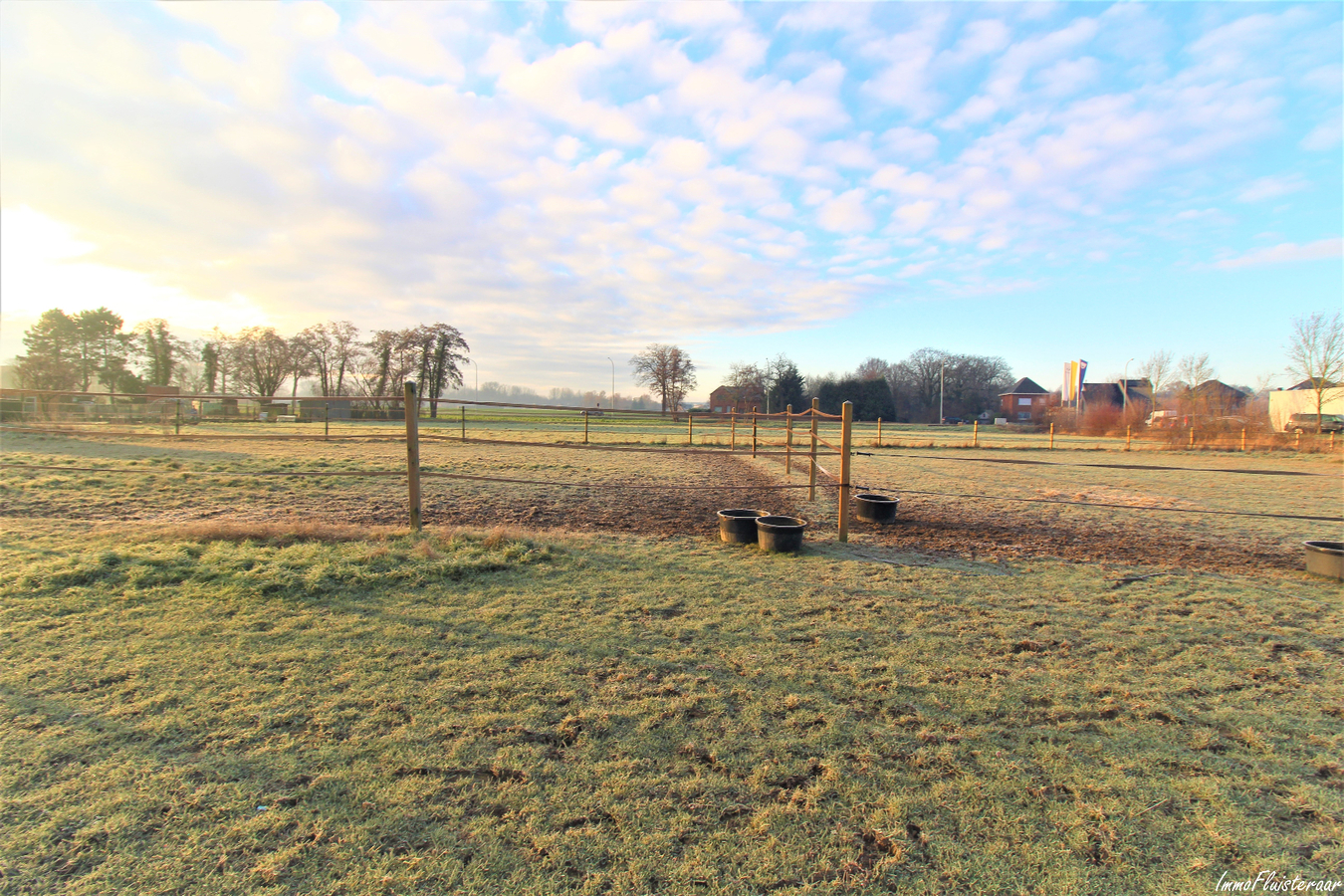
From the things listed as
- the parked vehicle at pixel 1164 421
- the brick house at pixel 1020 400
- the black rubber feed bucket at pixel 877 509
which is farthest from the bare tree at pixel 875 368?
the black rubber feed bucket at pixel 877 509

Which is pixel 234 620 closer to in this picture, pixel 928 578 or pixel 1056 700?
pixel 1056 700

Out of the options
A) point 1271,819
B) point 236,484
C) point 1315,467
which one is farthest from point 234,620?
point 1315,467

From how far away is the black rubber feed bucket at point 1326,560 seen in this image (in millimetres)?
4727

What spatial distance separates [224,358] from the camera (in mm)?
43188

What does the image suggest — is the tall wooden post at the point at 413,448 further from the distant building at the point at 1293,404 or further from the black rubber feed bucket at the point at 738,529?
the distant building at the point at 1293,404

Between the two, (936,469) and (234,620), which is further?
(936,469)

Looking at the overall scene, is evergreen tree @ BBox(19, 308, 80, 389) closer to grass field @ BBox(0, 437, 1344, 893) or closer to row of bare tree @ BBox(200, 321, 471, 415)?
row of bare tree @ BBox(200, 321, 471, 415)

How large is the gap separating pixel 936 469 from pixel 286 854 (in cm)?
1376

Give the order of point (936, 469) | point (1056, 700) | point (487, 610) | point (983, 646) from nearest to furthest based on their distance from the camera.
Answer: point (1056, 700) → point (983, 646) → point (487, 610) → point (936, 469)

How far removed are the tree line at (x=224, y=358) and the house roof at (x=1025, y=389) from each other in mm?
72257

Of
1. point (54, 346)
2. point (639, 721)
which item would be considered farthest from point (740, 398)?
point (639, 721)

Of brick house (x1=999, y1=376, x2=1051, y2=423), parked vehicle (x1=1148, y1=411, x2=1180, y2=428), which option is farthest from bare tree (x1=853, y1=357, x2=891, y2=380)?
parked vehicle (x1=1148, y1=411, x2=1180, y2=428)

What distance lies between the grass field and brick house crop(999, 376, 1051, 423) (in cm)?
8157

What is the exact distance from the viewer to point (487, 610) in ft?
11.5
